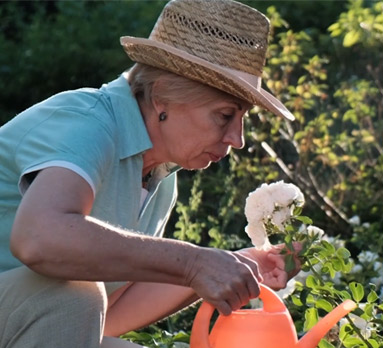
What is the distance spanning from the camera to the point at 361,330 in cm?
297

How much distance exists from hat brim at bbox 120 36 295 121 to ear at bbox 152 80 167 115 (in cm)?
5

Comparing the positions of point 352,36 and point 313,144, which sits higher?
point 352,36

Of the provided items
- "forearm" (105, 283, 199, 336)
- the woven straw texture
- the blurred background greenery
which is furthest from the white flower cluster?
the blurred background greenery

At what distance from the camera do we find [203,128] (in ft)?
9.36

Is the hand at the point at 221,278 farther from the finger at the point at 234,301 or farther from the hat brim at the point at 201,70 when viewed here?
Result: the hat brim at the point at 201,70

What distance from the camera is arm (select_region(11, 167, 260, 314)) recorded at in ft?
7.98

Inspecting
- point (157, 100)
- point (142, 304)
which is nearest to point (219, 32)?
point (157, 100)

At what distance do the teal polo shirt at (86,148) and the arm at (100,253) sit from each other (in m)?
0.11

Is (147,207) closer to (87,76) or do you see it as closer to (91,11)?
(87,76)

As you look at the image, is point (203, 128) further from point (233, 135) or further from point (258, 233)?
point (258, 233)

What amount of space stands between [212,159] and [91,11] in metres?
5.21

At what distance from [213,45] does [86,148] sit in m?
0.49

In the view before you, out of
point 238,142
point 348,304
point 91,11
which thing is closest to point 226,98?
point 238,142

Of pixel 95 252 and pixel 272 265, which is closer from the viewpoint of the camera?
pixel 95 252
